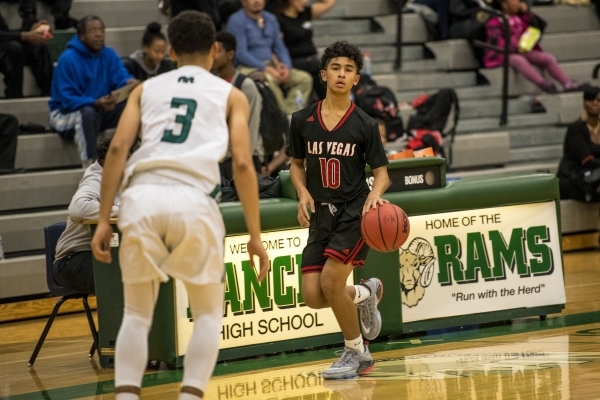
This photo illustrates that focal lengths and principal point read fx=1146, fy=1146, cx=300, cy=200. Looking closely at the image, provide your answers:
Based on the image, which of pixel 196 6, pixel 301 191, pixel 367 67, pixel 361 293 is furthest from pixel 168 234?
pixel 367 67

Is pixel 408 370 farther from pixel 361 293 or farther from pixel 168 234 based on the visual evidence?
pixel 168 234

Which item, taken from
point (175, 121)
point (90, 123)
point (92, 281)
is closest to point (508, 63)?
point (90, 123)

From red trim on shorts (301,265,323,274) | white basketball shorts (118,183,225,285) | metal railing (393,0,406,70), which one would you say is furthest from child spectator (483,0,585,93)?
white basketball shorts (118,183,225,285)

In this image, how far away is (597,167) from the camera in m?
11.9

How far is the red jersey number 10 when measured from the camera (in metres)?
6.25

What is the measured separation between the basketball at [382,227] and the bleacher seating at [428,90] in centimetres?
465

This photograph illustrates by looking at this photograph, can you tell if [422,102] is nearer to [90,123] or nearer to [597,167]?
[597,167]

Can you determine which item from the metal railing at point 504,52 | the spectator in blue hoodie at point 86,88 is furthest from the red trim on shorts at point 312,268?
the metal railing at point 504,52

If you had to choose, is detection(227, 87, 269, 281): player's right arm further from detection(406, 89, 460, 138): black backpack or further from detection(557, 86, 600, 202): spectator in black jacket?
detection(557, 86, 600, 202): spectator in black jacket

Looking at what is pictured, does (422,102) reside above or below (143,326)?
above

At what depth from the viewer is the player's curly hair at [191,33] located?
4.71 metres

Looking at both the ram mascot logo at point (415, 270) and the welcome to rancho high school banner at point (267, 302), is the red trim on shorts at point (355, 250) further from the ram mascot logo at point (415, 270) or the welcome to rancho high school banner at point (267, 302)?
the ram mascot logo at point (415, 270)

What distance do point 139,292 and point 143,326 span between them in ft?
0.45

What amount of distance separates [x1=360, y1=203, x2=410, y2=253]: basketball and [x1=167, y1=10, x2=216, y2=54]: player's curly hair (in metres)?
1.62
